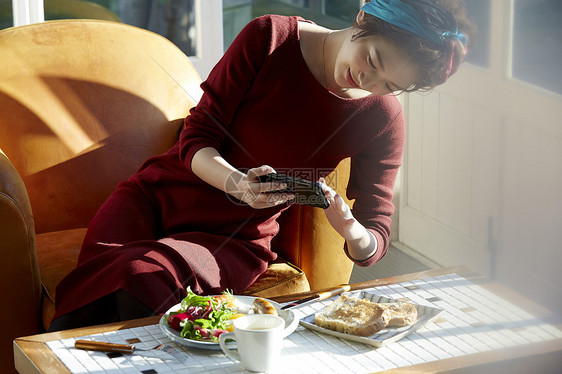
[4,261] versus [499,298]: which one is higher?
[499,298]

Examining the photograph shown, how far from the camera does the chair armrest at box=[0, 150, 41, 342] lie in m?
1.25

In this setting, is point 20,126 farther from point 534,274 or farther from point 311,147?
point 534,274

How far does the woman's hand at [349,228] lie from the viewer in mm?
1116

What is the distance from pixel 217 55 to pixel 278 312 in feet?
4.85

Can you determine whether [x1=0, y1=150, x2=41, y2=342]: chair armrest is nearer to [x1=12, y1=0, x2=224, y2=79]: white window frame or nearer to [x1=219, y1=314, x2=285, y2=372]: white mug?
[x1=219, y1=314, x2=285, y2=372]: white mug

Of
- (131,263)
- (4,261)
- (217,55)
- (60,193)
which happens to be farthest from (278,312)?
(217,55)

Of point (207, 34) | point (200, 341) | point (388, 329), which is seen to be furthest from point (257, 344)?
point (207, 34)

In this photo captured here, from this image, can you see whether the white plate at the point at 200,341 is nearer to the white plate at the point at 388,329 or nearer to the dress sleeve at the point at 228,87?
the white plate at the point at 388,329

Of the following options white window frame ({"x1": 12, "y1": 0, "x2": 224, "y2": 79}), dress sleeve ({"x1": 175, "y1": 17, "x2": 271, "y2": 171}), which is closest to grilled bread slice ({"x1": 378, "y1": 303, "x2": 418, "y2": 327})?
dress sleeve ({"x1": 175, "y1": 17, "x2": 271, "y2": 171})

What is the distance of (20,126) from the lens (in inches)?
61.2

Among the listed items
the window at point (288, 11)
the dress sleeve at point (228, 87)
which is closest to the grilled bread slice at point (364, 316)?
the dress sleeve at point (228, 87)

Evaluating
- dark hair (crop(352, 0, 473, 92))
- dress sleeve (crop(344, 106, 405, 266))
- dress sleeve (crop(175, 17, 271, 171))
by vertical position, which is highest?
dark hair (crop(352, 0, 473, 92))

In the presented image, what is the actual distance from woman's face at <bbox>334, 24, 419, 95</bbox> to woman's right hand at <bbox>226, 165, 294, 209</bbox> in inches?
8.7

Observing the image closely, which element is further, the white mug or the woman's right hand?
the woman's right hand
